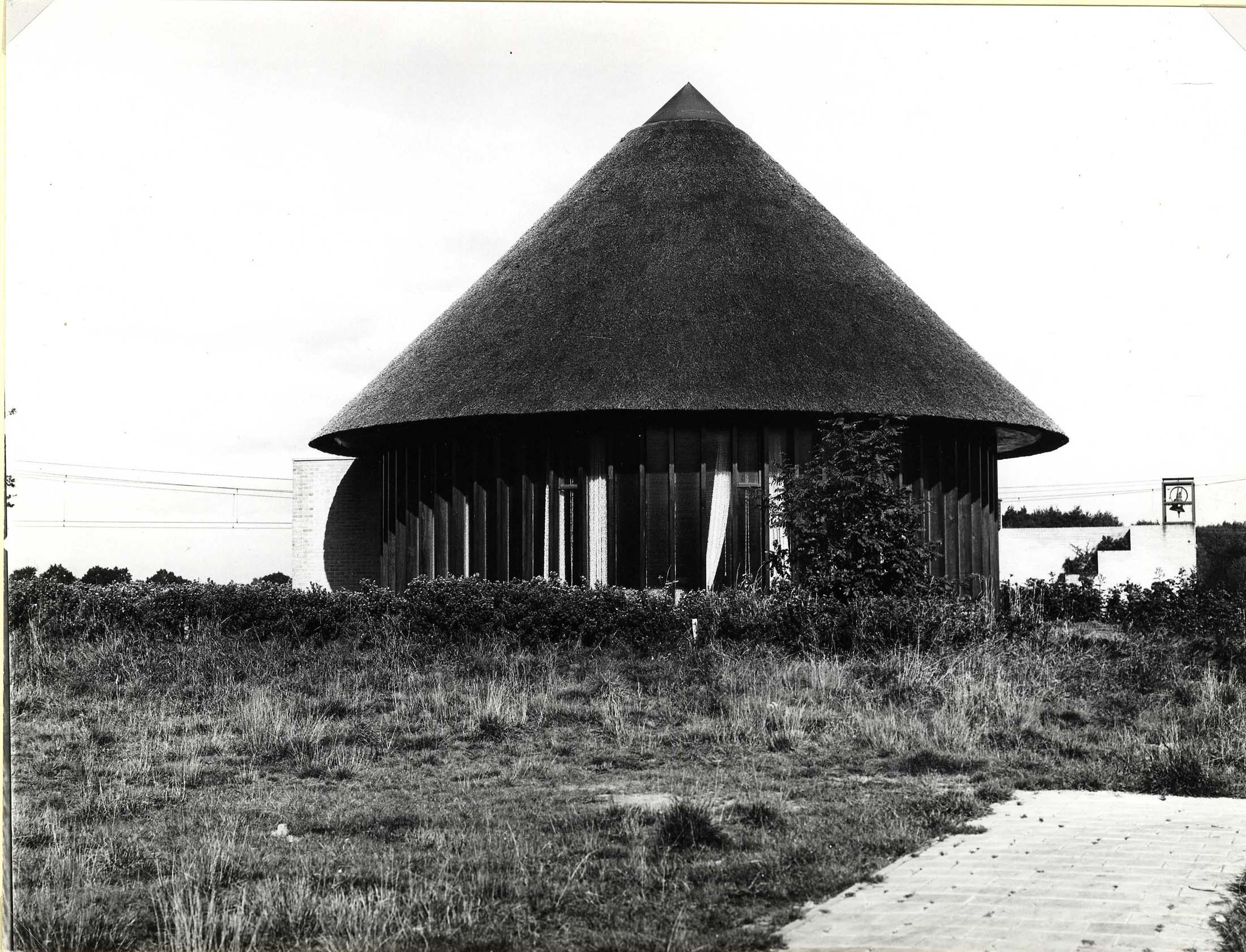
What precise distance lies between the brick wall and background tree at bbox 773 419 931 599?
42.6ft

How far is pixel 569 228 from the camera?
2577 centimetres

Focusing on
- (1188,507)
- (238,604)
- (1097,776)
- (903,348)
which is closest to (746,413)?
(903,348)

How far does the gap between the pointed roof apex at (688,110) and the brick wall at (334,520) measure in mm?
10137

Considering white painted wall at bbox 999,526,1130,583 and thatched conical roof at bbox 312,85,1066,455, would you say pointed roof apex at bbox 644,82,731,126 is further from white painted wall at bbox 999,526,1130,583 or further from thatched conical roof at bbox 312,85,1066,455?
white painted wall at bbox 999,526,1130,583

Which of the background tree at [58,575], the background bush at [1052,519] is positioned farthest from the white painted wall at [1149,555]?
the background tree at [58,575]

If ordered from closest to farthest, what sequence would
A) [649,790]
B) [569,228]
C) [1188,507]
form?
[649,790] → [569,228] → [1188,507]

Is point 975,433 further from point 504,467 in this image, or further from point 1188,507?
point 1188,507

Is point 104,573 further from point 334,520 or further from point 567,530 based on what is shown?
point 567,530

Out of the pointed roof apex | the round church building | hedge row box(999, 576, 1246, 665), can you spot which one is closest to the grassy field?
hedge row box(999, 576, 1246, 665)

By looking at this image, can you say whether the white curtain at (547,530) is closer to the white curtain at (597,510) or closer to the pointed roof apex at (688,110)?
the white curtain at (597,510)

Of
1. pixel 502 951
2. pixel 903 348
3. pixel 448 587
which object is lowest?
pixel 502 951

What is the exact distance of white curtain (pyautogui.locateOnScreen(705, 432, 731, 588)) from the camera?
21672mm

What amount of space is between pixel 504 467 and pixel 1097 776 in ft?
45.4

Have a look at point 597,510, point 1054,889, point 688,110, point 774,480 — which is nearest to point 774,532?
point 774,480
